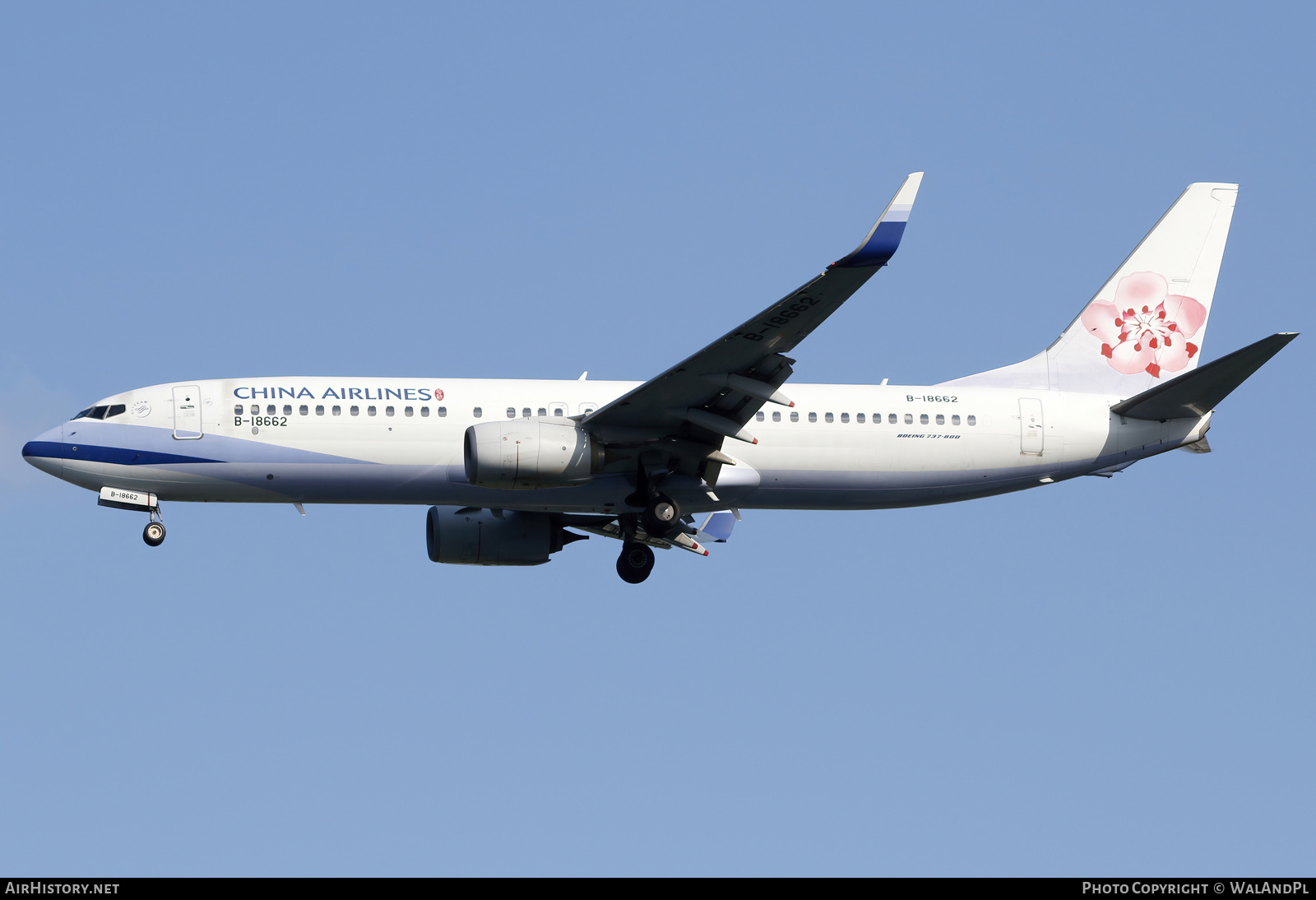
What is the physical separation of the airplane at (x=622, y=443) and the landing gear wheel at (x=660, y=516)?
4cm

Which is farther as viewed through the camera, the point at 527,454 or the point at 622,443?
the point at 622,443

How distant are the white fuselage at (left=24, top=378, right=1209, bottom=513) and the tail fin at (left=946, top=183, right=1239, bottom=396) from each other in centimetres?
155

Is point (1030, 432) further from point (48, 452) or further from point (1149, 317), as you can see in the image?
point (48, 452)

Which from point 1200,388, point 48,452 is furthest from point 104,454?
point 1200,388

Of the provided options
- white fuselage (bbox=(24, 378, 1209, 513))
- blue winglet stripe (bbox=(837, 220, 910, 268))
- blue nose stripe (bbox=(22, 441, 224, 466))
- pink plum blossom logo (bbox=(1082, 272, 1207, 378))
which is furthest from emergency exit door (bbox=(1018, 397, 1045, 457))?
blue nose stripe (bbox=(22, 441, 224, 466))

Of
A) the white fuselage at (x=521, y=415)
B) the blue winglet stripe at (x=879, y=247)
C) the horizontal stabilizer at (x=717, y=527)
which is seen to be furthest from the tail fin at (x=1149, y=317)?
the blue winglet stripe at (x=879, y=247)

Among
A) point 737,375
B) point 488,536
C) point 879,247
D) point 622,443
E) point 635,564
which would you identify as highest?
point 879,247

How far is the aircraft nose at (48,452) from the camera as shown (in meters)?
31.0

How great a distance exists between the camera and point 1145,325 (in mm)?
36219

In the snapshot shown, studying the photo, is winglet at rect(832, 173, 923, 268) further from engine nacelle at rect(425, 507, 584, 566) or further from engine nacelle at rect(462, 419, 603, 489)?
engine nacelle at rect(425, 507, 584, 566)

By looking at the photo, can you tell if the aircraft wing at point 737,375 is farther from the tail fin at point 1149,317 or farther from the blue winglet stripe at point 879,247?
the tail fin at point 1149,317

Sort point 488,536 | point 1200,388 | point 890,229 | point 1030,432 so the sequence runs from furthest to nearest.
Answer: point 488,536, point 1030,432, point 1200,388, point 890,229

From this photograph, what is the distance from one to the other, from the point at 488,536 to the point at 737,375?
29.0 feet
